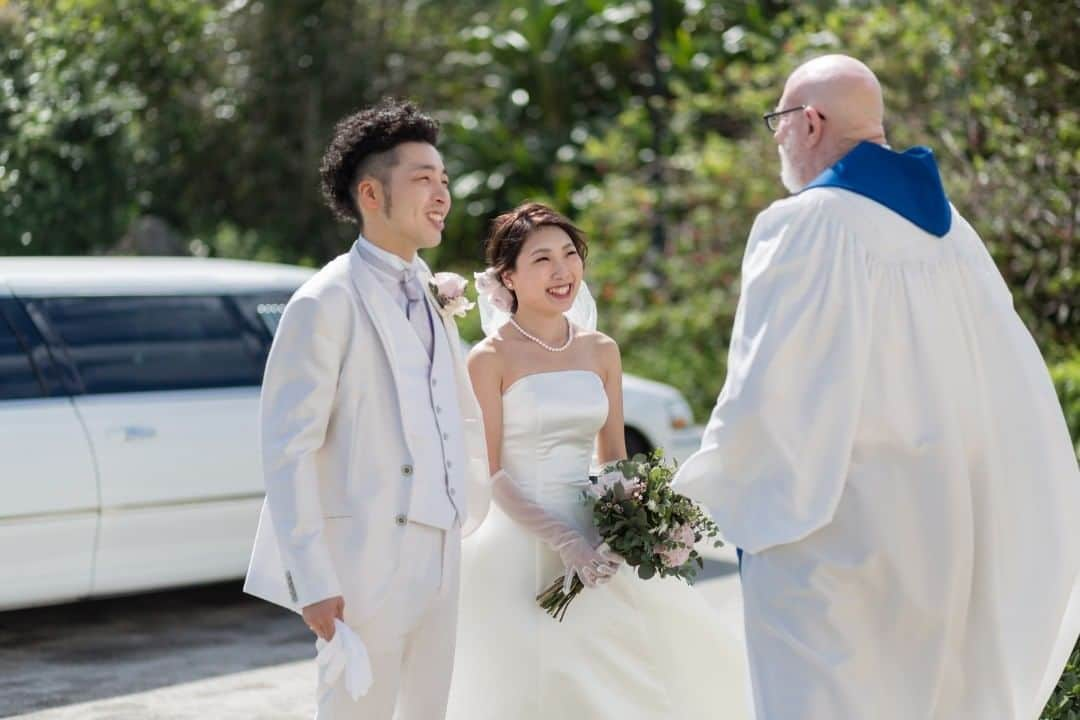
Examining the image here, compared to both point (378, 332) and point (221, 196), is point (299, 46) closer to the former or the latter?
point (221, 196)

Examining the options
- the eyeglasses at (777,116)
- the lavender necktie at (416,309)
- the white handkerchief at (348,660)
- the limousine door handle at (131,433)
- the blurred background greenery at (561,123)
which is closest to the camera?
the white handkerchief at (348,660)

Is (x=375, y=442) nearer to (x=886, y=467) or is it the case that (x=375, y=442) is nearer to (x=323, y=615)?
(x=323, y=615)

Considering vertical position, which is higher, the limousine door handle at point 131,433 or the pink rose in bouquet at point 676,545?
the pink rose in bouquet at point 676,545

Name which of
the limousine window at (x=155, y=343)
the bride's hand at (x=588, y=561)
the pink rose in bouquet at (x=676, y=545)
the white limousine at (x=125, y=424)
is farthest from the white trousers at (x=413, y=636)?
the limousine window at (x=155, y=343)

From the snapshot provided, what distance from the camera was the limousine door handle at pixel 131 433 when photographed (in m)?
6.60

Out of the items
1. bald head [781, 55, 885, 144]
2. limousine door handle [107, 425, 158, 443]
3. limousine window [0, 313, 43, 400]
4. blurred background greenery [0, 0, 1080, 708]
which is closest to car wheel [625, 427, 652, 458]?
blurred background greenery [0, 0, 1080, 708]

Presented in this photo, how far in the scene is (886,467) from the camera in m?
3.78

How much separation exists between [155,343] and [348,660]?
3.65 meters

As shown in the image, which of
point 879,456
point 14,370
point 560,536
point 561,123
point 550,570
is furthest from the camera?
point 561,123

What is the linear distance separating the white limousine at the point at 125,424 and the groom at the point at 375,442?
2697 millimetres

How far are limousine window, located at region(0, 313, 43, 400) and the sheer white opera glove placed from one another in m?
2.46

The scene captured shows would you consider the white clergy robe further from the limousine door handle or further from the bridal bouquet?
the limousine door handle

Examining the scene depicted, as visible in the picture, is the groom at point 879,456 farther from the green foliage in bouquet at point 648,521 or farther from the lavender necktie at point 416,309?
the green foliage in bouquet at point 648,521

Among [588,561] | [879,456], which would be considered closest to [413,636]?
[588,561]
